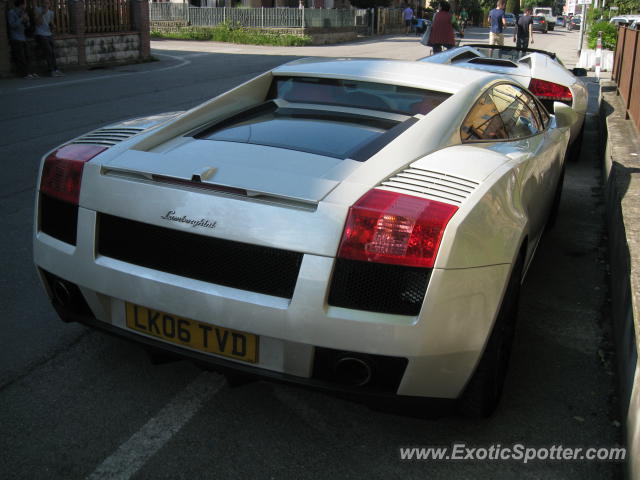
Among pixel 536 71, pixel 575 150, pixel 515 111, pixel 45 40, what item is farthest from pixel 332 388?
pixel 45 40

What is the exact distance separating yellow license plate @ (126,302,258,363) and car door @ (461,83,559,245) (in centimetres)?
142

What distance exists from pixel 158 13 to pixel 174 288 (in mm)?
39050

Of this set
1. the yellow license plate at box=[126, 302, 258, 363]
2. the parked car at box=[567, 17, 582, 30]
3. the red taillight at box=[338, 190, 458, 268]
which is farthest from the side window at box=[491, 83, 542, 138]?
the parked car at box=[567, 17, 582, 30]

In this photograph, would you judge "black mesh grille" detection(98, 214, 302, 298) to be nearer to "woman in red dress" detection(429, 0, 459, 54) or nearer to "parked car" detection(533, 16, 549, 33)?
"woman in red dress" detection(429, 0, 459, 54)

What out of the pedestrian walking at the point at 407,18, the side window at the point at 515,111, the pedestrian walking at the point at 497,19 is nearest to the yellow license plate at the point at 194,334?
the side window at the point at 515,111

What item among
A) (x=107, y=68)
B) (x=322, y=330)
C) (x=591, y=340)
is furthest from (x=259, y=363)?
(x=107, y=68)

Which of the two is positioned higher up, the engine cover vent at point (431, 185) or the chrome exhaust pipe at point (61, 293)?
the engine cover vent at point (431, 185)

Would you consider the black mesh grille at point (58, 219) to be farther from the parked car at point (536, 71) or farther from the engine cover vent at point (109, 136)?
the parked car at point (536, 71)

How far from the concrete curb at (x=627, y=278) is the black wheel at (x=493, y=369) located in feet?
1.66

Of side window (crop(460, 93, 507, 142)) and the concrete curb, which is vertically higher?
side window (crop(460, 93, 507, 142))

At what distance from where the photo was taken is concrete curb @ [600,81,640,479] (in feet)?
9.04

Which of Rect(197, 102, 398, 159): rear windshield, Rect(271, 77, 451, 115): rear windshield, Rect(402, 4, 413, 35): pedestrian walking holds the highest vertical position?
Rect(402, 4, 413, 35): pedestrian walking

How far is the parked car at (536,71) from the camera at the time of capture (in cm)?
809

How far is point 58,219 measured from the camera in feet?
10.0
